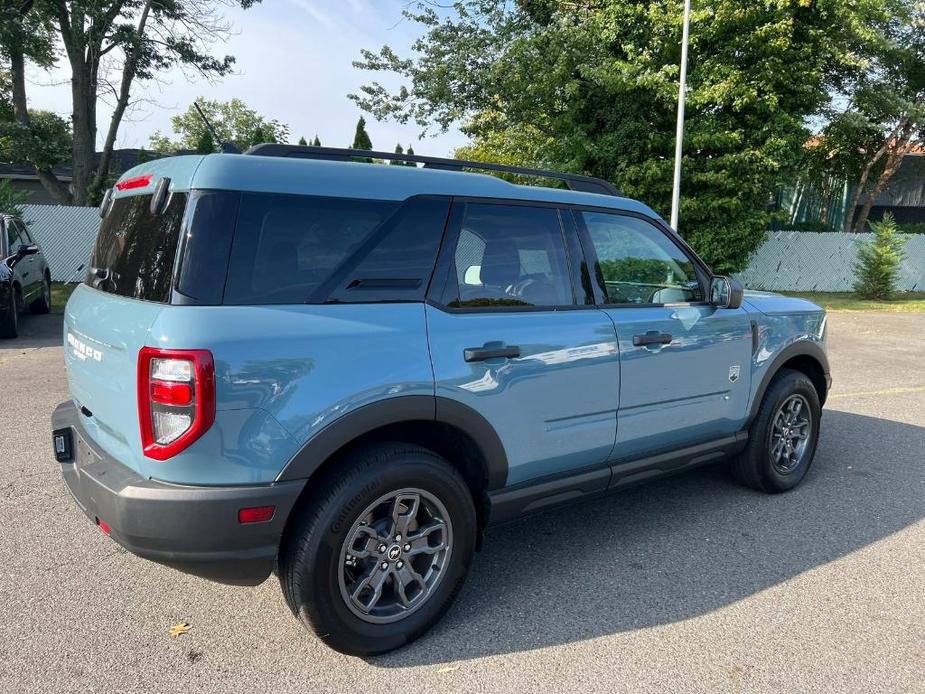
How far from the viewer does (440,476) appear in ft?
9.06

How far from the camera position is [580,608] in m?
3.08

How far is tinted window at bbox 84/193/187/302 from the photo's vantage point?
2.46 meters

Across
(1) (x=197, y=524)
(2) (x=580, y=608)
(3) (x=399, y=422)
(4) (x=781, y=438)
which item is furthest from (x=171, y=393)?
(4) (x=781, y=438)

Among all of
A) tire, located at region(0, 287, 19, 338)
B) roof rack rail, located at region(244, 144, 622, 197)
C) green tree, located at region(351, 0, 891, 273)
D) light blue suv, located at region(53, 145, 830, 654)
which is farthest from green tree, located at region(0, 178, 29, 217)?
roof rack rail, located at region(244, 144, 622, 197)

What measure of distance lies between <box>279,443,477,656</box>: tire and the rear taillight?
1.70ft

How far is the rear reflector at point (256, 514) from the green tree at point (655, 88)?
15.6 metres

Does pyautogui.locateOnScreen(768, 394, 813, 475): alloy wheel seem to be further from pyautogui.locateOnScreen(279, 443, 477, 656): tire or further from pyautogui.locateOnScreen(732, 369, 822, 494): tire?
pyautogui.locateOnScreen(279, 443, 477, 656): tire

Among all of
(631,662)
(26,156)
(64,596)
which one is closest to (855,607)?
(631,662)

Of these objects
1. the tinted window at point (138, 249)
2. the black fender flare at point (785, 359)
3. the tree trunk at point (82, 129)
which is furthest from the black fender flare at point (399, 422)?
the tree trunk at point (82, 129)

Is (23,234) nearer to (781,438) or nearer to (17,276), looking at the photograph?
(17,276)

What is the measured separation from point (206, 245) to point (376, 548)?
1304 millimetres

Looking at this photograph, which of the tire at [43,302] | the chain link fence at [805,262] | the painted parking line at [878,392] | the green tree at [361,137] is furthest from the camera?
the green tree at [361,137]

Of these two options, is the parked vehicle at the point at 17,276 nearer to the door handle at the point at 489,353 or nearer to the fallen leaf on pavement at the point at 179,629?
the fallen leaf on pavement at the point at 179,629

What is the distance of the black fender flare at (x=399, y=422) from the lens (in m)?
2.45
